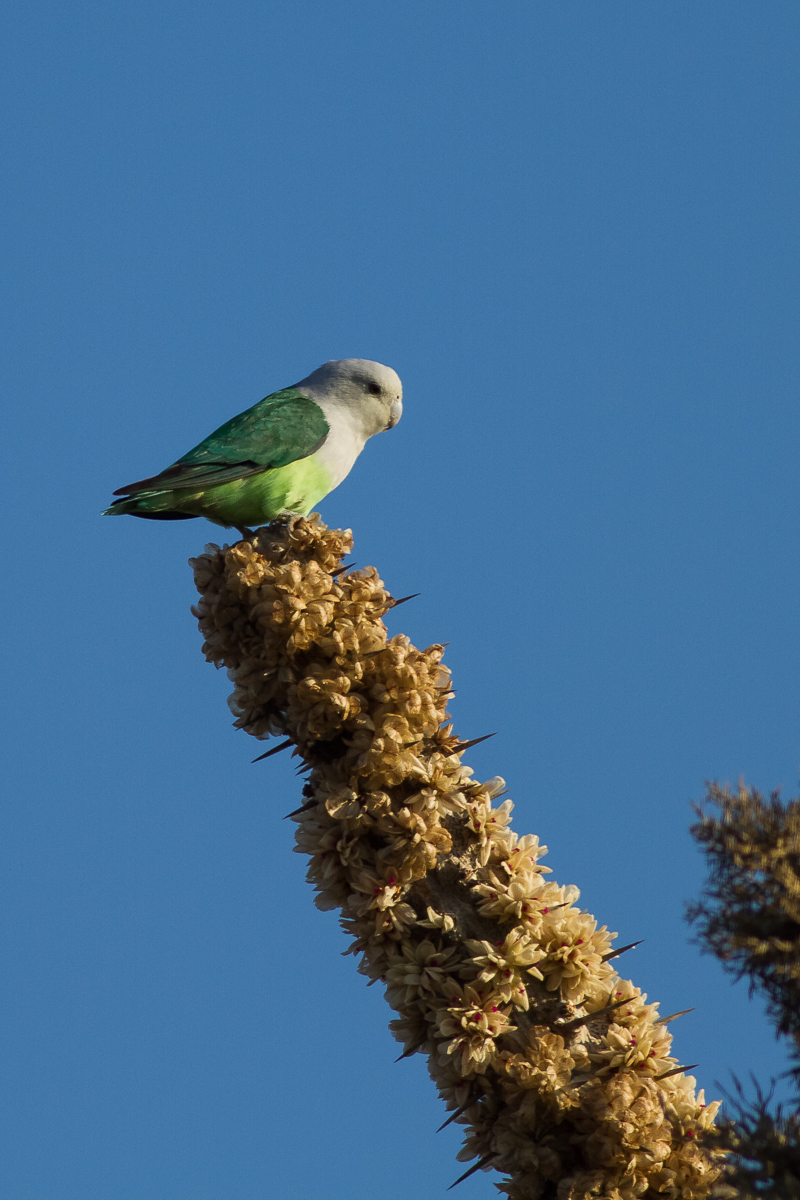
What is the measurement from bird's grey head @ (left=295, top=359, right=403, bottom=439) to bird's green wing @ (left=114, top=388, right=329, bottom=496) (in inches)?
14.7

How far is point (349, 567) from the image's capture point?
6.82 metres

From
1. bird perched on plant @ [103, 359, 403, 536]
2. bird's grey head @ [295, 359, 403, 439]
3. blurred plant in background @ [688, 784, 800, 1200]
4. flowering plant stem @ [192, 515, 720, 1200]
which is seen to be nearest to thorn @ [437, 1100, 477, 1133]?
flowering plant stem @ [192, 515, 720, 1200]

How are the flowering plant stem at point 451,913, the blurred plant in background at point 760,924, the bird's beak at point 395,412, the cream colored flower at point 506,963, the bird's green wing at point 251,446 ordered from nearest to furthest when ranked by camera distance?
the blurred plant in background at point 760,924, the flowering plant stem at point 451,913, the cream colored flower at point 506,963, the bird's green wing at point 251,446, the bird's beak at point 395,412

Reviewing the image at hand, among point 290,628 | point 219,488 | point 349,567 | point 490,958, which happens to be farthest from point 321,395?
point 490,958

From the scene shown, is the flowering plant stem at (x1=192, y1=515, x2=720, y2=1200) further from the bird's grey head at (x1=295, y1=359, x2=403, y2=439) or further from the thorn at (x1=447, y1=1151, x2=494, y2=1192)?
the bird's grey head at (x1=295, y1=359, x2=403, y2=439)

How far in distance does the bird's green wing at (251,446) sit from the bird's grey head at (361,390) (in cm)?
37

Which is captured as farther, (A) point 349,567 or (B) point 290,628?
(A) point 349,567

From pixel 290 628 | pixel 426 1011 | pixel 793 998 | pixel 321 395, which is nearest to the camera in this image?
pixel 793 998

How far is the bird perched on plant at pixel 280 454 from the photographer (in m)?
9.64

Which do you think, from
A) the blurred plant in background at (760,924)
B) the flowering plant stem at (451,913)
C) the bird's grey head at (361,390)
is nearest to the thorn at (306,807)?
the flowering plant stem at (451,913)

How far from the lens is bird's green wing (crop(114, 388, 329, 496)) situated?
9.59 m

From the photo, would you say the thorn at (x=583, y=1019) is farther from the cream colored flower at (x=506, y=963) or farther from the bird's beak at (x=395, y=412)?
the bird's beak at (x=395, y=412)

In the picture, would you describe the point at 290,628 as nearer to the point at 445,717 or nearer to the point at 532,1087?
the point at 445,717

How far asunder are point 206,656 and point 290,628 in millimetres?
760
